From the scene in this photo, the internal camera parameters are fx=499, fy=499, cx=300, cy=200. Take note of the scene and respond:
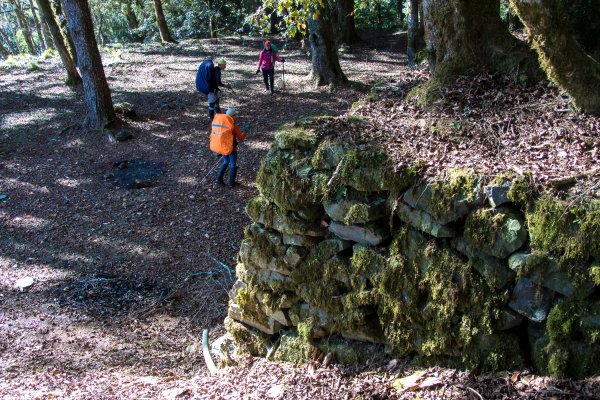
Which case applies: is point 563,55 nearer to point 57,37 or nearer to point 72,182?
point 72,182

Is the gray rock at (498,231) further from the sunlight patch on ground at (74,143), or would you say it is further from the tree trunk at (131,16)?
the tree trunk at (131,16)

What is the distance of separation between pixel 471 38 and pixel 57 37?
13604 millimetres

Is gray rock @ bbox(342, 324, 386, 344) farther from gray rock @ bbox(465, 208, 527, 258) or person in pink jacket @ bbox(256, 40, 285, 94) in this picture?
person in pink jacket @ bbox(256, 40, 285, 94)

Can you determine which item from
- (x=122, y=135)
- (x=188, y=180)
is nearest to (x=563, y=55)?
(x=188, y=180)

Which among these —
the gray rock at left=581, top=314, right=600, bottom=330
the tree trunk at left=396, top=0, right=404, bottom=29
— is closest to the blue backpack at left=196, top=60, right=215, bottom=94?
the gray rock at left=581, top=314, right=600, bottom=330

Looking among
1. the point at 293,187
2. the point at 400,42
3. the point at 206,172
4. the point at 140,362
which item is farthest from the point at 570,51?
→ the point at 400,42

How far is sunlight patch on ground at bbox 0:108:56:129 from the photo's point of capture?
13.6 m

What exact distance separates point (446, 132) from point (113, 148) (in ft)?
30.7

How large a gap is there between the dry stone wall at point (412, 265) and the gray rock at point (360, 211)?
1 centimetres

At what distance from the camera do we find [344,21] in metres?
19.9

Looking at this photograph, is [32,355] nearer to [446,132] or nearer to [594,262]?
[446,132]

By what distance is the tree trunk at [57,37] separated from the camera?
1420 cm

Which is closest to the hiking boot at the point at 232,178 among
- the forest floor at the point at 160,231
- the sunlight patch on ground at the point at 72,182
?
the forest floor at the point at 160,231

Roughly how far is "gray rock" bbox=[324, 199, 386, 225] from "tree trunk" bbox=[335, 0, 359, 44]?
1720cm
